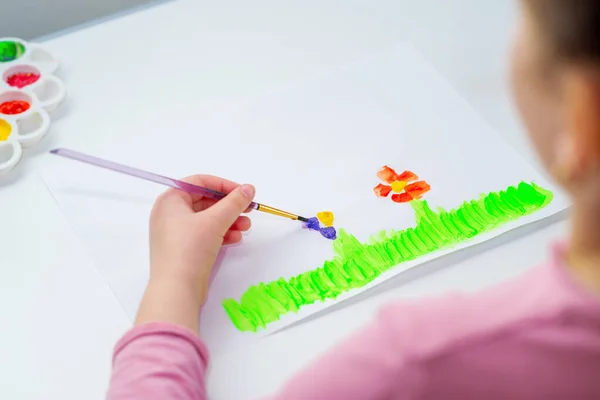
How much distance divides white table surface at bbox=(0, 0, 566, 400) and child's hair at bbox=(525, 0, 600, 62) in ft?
1.26

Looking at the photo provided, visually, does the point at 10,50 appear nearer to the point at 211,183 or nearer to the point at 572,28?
the point at 211,183

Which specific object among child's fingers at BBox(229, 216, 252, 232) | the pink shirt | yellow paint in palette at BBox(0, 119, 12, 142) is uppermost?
the pink shirt

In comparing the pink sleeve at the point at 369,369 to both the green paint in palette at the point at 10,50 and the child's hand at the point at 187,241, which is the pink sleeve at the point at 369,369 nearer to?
the child's hand at the point at 187,241

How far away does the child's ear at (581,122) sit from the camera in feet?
1.16

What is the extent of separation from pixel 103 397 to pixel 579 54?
485mm

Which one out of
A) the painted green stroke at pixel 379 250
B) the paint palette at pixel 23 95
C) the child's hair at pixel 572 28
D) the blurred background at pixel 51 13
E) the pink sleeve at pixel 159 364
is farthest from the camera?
the blurred background at pixel 51 13

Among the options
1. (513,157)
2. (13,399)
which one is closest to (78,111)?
(13,399)

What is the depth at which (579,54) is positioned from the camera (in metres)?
0.36

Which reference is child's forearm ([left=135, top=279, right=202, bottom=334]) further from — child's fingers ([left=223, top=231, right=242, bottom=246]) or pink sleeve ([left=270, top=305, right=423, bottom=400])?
pink sleeve ([left=270, top=305, right=423, bottom=400])

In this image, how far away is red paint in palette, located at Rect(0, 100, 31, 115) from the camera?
0.86m

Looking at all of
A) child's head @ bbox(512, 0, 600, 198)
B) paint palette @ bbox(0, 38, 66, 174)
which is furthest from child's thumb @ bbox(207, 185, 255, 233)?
child's head @ bbox(512, 0, 600, 198)

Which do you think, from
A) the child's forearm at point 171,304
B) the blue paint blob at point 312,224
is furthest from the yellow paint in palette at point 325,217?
the child's forearm at point 171,304

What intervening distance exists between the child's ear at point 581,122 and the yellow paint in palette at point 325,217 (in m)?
0.40

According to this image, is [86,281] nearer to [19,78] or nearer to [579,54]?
[19,78]
